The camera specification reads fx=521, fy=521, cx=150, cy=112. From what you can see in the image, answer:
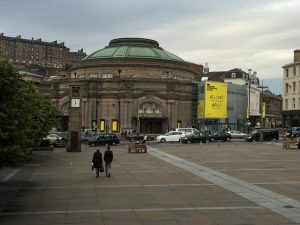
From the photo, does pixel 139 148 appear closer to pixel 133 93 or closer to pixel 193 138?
pixel 193 138

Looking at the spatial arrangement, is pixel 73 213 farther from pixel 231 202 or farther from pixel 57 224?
pixel 231 202

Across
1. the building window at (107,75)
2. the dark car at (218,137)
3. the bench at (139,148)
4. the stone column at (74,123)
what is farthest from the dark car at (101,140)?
the building window at (107,75)

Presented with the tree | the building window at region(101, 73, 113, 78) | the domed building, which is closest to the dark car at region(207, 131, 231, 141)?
the domed building

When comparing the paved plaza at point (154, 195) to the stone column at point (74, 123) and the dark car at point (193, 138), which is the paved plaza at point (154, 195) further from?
the dark car at point (193, 138)

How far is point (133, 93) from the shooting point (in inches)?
4459

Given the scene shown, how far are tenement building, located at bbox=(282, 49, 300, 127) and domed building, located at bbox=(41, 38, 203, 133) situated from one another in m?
23.8

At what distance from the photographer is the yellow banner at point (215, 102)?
110 meters

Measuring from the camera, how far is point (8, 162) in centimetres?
2034

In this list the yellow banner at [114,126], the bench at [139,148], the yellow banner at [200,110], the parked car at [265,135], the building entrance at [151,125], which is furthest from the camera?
the building entrance at [151,125]

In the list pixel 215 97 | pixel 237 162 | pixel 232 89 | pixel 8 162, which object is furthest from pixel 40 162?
pixel 232 89

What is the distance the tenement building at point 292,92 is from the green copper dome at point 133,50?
32.6 metres

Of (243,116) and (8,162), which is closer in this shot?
(8,162)

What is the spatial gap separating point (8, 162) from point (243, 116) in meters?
113

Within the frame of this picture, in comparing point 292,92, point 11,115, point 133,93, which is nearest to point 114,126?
point 133,93
